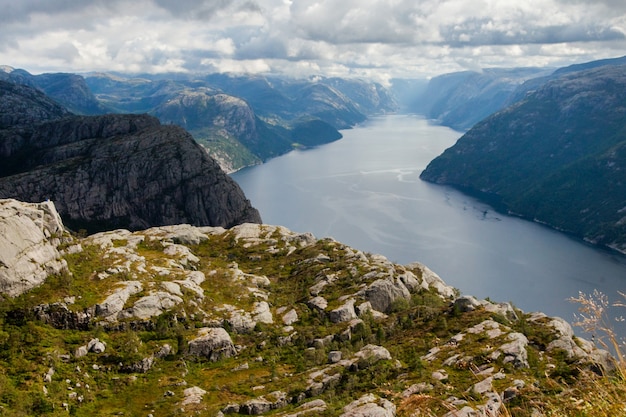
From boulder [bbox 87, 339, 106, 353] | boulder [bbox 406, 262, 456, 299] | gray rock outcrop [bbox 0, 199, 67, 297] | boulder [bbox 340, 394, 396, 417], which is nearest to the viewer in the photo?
boulder [bbox 340, 394, 396, 417]

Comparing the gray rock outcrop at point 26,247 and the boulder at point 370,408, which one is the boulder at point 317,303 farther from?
the gray rock outcrop at point 26,247

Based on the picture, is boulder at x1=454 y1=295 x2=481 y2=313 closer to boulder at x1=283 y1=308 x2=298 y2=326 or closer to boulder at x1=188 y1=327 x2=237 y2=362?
boulder at x1=283 y1=308 x2=298 y2=326

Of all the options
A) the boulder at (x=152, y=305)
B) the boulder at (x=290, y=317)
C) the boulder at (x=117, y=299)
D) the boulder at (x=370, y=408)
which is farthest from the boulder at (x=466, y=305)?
the boulder at (x=117, y=299)

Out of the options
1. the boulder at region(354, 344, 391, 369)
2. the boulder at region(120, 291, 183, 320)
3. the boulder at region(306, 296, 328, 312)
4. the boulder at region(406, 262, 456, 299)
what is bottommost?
the boulder at region(406, 262, 456, 299)

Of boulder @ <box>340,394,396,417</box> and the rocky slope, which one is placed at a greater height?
boulder @ <box>340,394,396,417</box>

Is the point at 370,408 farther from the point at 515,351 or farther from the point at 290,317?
the point at 290,317

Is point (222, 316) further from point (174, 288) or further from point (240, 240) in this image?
point (240, 240)

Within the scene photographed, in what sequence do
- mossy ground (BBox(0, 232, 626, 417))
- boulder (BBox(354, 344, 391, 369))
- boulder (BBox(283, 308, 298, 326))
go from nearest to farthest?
mossy ground (BBox(0, 232, 626, 417)), boulder (BBox(354, 344, 391, 369)), boulder (BBox(283, 308, 298, 326))

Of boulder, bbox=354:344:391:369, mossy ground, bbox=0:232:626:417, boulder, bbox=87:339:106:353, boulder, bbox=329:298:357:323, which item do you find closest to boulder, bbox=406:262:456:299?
mossy ground, bbox=0:232:626:417
